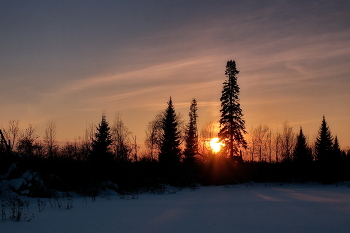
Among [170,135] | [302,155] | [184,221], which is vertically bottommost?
[184,221]

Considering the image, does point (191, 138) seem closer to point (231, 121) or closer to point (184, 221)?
point (231, 121)

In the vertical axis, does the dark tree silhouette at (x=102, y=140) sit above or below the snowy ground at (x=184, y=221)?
above

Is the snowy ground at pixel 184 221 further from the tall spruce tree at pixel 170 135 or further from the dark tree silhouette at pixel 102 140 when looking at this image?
the tall spruce tree at pixel 170 135

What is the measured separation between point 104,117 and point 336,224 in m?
27.4

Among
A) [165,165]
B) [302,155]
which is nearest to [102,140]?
[165,165]

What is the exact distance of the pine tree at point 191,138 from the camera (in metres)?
44.7

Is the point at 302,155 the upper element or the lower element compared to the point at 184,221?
upper

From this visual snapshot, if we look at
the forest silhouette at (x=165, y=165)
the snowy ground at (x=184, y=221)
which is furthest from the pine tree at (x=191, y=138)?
the snowy ground at (x=184, y=221)

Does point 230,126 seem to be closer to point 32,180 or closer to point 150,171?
point 150,171

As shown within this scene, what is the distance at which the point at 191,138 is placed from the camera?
157ft

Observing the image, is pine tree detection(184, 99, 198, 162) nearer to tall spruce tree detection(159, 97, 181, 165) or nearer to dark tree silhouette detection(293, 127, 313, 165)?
tall spruce tree detection(159, 97, 181, 165)

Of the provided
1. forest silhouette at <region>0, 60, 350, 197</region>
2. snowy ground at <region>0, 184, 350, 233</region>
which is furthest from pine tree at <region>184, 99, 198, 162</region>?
snowy ground at <region>0, 184, 350, 233</region>

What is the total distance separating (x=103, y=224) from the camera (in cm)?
909

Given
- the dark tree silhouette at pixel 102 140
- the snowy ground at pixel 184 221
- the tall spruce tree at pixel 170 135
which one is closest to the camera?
the snowy ground at pixel 184 221
